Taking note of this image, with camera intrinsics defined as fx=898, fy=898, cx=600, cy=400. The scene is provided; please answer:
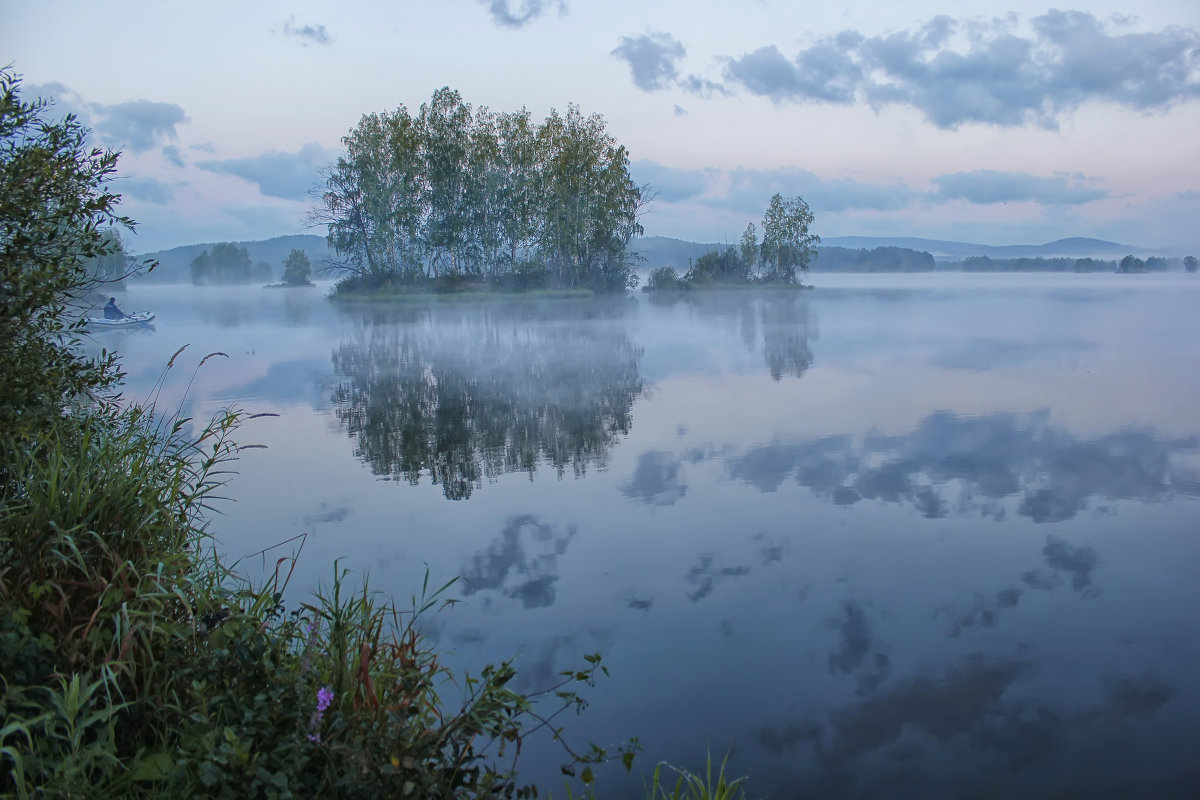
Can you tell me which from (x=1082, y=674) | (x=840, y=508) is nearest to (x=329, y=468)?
(x=840, y=508)

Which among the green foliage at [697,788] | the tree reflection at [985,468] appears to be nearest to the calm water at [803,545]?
the tree reflection at [985,468]

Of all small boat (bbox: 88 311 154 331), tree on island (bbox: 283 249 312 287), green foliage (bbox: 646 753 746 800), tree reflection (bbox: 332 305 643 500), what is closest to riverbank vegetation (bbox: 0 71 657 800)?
green foliage (bbox: 646 753 746 800)

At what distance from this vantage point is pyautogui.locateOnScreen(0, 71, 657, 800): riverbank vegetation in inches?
115

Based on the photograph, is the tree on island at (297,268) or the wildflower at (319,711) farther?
the tree on island at (297,268)

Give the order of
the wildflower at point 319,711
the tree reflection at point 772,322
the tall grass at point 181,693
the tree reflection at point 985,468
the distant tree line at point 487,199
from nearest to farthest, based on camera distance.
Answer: the tall grass at point 181,693 → the wildflower at point 319,711 → the tree reflection at point 985,468 → the tree reflection at point 772,322 → the distant tree line at point 487,199

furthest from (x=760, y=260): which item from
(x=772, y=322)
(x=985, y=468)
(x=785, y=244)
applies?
(x=985, y=468)

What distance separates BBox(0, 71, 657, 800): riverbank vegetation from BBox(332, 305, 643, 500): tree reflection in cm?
386

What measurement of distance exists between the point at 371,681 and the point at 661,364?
14976mm

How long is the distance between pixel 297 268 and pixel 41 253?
279 feet

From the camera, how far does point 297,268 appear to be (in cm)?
8512

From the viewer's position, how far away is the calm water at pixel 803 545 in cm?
422

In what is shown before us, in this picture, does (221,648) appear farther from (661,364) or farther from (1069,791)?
(661,364)

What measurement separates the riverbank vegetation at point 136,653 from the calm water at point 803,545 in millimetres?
859

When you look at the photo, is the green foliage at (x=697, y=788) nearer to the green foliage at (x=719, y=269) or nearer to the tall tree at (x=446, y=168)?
the tall tree at (x=446, y=168)
